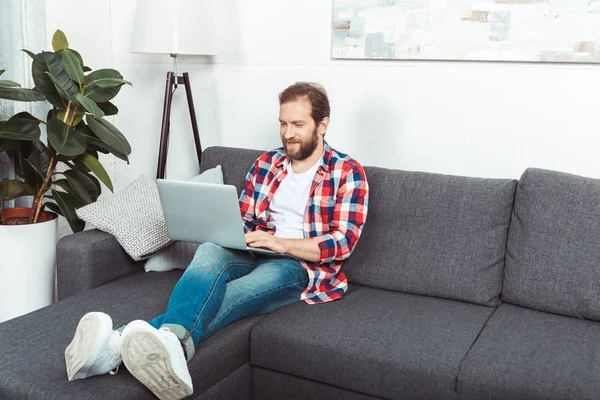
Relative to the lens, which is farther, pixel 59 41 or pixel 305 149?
pixel 59 41

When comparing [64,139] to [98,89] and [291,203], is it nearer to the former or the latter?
[98,89]

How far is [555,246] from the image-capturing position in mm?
2291

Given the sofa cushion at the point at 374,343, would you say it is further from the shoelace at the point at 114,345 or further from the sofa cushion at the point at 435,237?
the shoelace at the point at 114,345

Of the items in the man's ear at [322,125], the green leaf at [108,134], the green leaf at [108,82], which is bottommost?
the green leaf at [108,134]

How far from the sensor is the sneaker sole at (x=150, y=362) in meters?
1.76

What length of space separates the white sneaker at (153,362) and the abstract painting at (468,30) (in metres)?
1.64

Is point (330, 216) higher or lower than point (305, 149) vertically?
lower

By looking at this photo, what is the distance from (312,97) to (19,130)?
3.79 ft

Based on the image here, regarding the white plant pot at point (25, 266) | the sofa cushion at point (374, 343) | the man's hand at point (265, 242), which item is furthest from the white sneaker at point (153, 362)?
the white plant pot at point (25, 266)

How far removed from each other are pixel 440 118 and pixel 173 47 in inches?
46.0

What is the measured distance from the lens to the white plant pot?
274 centimetres

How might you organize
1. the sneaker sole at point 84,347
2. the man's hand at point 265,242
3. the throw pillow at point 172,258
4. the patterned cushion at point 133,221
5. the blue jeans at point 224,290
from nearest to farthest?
the sneaker sole at point 84,347 → the blue jeans at point 224,290 → the man's hand at point 265,242 → the patterned cushion at point 133,221 → the throw pillow at point 172,258

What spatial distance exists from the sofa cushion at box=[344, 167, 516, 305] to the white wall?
0.33m

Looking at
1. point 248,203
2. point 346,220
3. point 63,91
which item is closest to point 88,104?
point 63,91
